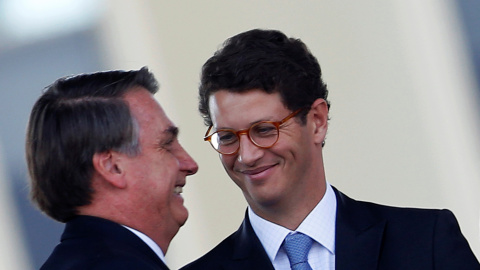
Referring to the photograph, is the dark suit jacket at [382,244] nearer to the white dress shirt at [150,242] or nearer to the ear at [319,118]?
the ear at [319,118]

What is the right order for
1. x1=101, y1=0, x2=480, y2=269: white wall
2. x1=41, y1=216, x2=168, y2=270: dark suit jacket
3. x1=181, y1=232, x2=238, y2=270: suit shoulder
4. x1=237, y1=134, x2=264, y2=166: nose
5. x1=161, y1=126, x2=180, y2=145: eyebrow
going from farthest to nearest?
x1=101, y1=0, x2=480, y2=269: white wall < x1=181, y1=232, x2=238, y2=270: suit shoulder < x1=237, y1=134, x2=264, y2=166: nose < x1=161, y1=126, x2=180, y2=145: eyebrow < x1=41, y1=216, x2=168, y2=270: dark suit jacket

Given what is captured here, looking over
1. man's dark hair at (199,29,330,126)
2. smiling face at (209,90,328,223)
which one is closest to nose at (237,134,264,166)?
smiling face at (209,90,328,223)

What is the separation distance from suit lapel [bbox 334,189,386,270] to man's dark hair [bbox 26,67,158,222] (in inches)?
27.6

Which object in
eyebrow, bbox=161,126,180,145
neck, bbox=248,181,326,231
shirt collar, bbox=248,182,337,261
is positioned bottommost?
shirt collar, bbox=248,182,337,261

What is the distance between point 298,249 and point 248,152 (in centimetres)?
30

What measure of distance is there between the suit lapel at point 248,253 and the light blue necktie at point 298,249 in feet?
0.22

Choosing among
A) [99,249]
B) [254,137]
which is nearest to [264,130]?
[254,137]

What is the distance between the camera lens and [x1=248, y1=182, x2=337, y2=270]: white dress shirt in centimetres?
242

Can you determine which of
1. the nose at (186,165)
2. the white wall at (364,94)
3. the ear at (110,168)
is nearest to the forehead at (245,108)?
the nose at (186,165)

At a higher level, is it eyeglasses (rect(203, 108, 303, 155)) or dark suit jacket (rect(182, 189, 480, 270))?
eyeglasses (rect(203, 108, 303, 155))

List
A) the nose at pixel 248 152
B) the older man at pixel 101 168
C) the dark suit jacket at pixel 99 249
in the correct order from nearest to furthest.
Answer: the dark suit jacket at pixel 99 249 → the older man at pixel 101 168 → the nose at pixel 248 152

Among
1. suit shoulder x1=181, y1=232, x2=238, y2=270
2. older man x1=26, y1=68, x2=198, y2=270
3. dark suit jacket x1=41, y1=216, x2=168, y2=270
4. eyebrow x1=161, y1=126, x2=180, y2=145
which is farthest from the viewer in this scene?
suit shoulder x1=181, y1=232, x2=238, y2=270

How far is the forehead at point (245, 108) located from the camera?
237 cm

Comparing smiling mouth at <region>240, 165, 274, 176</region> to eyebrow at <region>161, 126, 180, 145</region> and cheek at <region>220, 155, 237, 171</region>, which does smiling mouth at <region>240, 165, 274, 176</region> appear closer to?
cheek at <region>220, 155, 237, 171</region>
